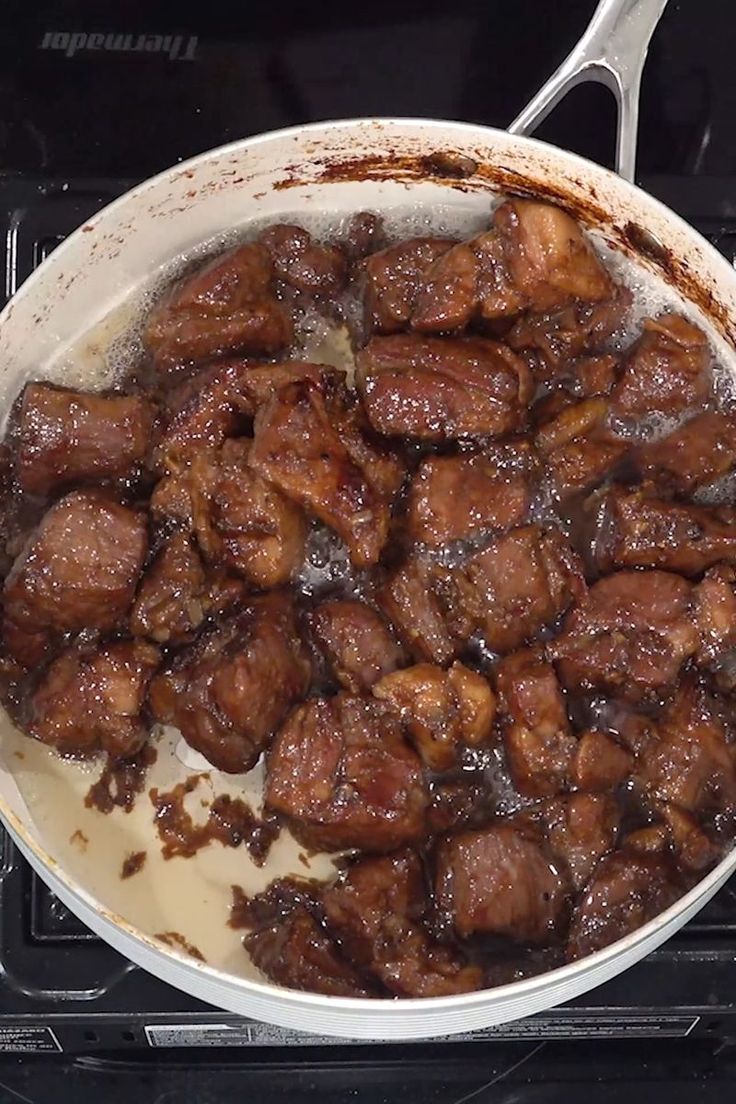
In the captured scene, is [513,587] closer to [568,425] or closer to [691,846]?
[568,425]

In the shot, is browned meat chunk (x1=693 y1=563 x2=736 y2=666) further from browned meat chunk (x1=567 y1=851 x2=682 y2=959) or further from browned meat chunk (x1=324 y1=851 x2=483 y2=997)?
browned meat chunk (x1=324 y1=851 x2=483 y2=997)

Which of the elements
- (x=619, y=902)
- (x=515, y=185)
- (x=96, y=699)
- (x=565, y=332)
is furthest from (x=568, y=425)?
(x=96, y=699)

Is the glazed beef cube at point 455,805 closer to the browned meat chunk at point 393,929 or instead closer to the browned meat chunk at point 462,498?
the browned meat chunk at point 393,929

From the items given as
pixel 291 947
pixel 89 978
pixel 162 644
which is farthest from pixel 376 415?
pixel 89 978

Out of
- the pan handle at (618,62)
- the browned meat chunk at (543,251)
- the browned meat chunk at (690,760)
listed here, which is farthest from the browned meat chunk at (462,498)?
the pan handle at (618,62)

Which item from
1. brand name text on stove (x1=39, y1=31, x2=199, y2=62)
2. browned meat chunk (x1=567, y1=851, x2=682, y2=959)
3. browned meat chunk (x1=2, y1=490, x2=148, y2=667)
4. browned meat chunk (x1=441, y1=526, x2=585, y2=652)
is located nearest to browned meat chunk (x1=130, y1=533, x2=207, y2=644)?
browned meat chunk (x1=2, y1=490, x2=148, y2=667)

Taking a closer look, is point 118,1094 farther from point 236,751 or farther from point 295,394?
point 295,394
